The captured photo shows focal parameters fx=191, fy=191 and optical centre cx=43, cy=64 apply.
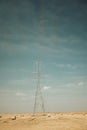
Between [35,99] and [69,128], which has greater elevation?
[35,99]

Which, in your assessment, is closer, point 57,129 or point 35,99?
point 57,129

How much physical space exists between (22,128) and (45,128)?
9.34 ft

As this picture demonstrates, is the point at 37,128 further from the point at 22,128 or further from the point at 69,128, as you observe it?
the point at 69,128

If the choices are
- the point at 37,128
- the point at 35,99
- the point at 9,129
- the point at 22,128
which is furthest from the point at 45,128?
the point at 35,99

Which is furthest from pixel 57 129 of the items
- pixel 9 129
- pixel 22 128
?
pixel 9 129

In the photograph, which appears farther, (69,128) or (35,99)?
(35,99)

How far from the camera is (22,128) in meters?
23.6

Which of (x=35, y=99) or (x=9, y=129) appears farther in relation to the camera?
(x=35, y=99)

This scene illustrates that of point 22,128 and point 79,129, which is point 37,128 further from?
point 79,129

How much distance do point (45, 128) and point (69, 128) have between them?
2.92 metres

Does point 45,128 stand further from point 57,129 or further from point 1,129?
point 1,129

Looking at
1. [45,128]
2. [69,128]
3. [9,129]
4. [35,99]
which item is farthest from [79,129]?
[35,99]

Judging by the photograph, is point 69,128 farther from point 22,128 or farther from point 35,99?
point 35,99

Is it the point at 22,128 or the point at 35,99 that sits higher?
the point at 35,99
